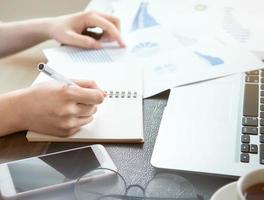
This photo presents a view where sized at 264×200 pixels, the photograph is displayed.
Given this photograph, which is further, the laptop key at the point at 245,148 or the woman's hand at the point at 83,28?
the woman's hand at the point at 83,28

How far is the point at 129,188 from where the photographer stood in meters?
0.64

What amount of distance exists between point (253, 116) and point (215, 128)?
0.08 metres

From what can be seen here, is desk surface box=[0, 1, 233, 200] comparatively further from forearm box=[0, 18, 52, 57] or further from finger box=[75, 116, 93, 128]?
forearm box=[0, 18, 52, 57]

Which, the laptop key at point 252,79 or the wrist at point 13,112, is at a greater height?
the wrist at point 13,112

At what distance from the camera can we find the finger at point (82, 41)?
1076 mm

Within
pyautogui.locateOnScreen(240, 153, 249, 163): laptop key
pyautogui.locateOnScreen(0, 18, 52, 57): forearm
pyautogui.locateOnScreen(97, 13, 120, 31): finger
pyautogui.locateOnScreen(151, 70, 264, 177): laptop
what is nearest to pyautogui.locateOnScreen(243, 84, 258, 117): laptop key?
pyautogui.locateOnScreen(151, 70, 264, 177): laptop

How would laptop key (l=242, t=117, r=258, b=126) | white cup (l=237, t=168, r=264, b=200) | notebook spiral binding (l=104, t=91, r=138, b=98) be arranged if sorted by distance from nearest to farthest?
white cup (l=237, t=168, r=264, b=200) < laptop key (l=242, t=117, r=258, b=126) < notebook spiral binding (l=104, t=91, r=138, b=98)

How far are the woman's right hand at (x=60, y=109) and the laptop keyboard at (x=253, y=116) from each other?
10.3 inches

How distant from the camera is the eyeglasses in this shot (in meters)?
0.62

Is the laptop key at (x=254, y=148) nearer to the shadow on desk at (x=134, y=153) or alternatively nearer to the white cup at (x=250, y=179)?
the shadow on desk at (x=134, y=153)

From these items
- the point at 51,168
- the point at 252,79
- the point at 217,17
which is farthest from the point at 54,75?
the point at 217,17

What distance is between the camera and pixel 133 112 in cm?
81

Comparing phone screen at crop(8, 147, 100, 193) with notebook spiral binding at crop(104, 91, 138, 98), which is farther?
notebook spiral binding at crop(104, 91, 138, 98)

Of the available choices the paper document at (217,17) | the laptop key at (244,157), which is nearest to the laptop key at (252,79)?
the paper document at (217,17)
